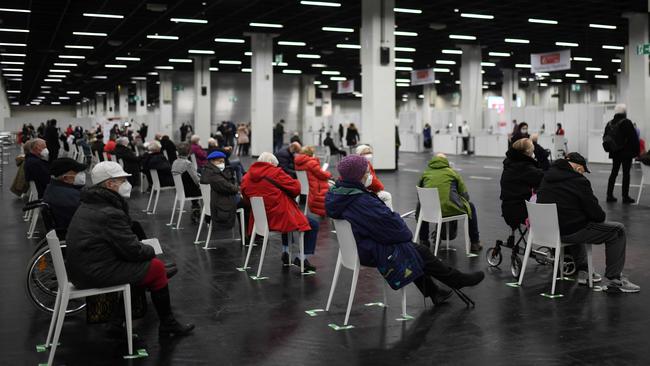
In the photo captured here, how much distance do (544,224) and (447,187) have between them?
185 cm

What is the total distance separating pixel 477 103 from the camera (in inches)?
1332

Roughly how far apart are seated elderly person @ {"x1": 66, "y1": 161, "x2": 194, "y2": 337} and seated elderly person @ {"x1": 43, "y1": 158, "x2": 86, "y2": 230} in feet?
5.57

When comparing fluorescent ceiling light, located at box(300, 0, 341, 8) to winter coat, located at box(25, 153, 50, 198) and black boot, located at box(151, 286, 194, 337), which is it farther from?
black boot, located at box(151, 286, 194, 337)

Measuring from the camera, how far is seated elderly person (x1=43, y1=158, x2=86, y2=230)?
21.3 feet

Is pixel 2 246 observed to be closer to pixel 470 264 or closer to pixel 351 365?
pixel 470 264

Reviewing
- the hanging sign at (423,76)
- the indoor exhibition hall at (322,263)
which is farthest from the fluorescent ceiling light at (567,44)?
the indoor exhibition hall at (322,263)

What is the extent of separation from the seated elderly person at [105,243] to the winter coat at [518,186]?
4035mm

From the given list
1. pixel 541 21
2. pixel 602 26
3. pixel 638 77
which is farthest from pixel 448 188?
pixel 602 26

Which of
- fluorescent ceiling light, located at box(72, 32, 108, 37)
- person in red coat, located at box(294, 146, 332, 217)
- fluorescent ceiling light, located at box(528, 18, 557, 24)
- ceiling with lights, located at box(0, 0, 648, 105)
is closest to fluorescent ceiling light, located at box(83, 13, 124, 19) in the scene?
ceiling with lights, located at box(0, 0, 648, 105)

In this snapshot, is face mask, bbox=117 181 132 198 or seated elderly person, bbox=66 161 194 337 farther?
face mask, bbox=117 181 132 198

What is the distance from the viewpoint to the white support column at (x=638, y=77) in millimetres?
23203

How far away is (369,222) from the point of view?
5504 millimetres

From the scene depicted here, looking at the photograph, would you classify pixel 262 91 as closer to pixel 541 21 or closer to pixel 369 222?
pixel 541 21

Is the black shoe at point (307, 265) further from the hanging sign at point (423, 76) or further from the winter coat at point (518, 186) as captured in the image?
the hanging sign at point (423, 76)
